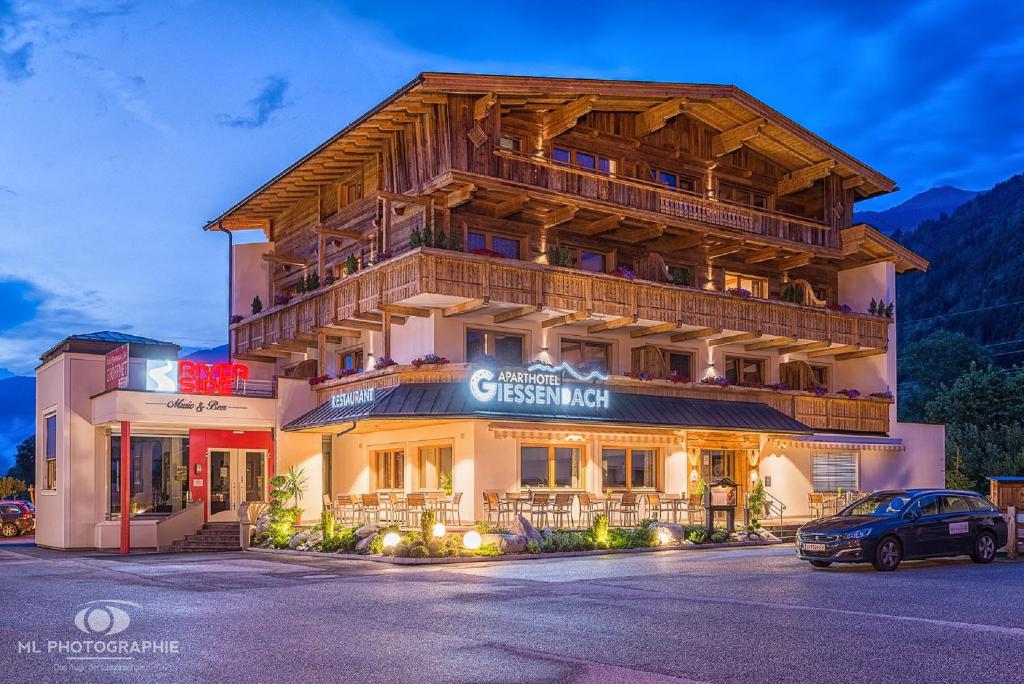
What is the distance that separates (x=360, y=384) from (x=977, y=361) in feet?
193

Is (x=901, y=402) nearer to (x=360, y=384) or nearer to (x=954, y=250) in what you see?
(x=954, y=250)

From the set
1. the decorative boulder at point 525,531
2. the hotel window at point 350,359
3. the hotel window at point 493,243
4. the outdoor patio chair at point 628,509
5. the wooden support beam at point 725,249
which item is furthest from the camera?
the wooden support beam at point 725,249

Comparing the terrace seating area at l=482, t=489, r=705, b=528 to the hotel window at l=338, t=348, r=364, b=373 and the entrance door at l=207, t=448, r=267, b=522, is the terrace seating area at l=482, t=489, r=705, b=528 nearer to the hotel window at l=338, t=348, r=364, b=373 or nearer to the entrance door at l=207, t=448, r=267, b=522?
the hotel window at l=338, t=348, r=364, b=373

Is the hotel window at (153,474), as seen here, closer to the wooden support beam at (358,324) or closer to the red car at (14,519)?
the wooden support beam at (358,324)

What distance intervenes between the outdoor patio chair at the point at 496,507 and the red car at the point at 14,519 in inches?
912

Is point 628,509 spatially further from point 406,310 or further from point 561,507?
point 406,310

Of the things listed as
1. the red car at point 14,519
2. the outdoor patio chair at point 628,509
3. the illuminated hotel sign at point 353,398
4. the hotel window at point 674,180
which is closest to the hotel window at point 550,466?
the outdoor patio chair at point 628,509

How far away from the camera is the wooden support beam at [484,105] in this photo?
28.9 meters

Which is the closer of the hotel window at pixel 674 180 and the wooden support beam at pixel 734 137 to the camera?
the hotel window at pixel 674 180

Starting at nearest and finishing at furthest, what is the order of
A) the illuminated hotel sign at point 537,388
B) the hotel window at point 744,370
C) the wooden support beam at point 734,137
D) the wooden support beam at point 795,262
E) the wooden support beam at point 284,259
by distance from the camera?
the illuminated hotel sign at point 537,388
the wooden support beam at point 734,137
the wooden support beam at point 284,259
the hotel window at point 744,370
the wooden support beam at point 795,262

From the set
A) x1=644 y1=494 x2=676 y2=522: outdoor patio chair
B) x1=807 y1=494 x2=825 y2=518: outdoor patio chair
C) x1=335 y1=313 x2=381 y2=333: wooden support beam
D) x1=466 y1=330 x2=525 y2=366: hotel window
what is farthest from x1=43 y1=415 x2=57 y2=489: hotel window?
x1=807 y1=494 x2=825 y2=518: outdoor patio chair

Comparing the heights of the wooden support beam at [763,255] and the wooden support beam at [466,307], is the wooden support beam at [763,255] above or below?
above

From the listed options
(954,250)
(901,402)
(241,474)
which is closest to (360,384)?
(241,474)

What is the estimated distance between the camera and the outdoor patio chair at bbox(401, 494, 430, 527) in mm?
27641
